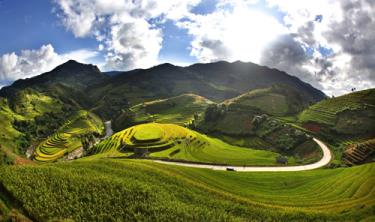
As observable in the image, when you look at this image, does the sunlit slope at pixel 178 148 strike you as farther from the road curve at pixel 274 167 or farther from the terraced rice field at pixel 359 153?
the terraced rice field at pixel 359 153

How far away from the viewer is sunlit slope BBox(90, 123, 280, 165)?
4904 inches

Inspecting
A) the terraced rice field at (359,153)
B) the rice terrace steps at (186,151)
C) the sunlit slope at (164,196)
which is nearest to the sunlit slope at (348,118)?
the rice terrace steps at (186,151)

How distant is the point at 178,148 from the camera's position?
141 meters

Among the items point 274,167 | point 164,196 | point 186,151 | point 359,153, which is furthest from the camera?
point 186,151

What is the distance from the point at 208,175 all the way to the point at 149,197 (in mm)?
24034

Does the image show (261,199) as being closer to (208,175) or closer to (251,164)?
(208,175)

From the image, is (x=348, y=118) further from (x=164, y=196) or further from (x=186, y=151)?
(x=164, y=196)

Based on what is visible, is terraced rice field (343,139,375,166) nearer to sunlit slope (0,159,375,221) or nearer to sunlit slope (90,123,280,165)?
sunlit slope (90,123,280,165)

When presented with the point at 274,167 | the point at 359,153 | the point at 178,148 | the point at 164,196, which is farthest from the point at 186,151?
the point at 164,196

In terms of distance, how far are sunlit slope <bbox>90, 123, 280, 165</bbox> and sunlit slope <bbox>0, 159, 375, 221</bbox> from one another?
45.1 meters

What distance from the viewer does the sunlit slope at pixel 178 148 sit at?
124562 millimetres

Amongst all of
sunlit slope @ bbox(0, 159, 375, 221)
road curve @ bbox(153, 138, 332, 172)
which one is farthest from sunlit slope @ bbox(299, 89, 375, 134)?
sunlit slope @ bbox(0, 159, 375, 221)

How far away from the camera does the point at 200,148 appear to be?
476ft

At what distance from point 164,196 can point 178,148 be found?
82.5m
